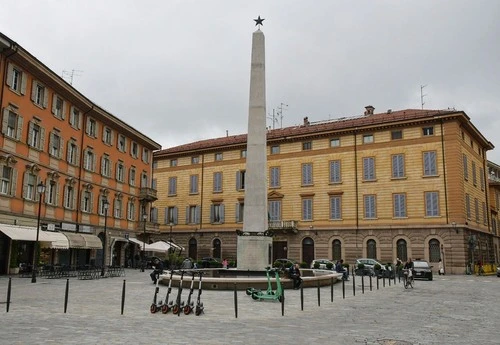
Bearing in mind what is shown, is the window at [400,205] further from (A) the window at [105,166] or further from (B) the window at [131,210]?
(A) the window at [105,166]

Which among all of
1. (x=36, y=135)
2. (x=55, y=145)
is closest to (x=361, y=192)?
(x=55, y=145)

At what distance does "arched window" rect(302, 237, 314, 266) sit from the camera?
154 feet

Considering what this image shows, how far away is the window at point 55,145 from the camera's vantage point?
3177 cm

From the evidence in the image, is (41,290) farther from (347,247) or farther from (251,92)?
(347,247)

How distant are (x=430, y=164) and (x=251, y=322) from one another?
35023 millimetres

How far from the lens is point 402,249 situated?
1668 inches

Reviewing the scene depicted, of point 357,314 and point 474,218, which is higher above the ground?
point 474,218

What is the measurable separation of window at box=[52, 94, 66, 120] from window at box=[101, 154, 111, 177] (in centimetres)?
618

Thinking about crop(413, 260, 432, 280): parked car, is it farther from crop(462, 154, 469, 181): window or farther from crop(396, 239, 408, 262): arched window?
crop(462, 154, 469, 181): window

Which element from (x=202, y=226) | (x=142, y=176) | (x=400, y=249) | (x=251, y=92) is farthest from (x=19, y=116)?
(x=400, y=249)

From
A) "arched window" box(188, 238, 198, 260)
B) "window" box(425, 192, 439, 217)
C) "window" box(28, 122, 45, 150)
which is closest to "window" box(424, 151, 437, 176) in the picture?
"window" box(425, 192, 439, 217)

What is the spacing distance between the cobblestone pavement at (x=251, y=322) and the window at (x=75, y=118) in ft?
64.8

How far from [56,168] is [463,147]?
33995mm

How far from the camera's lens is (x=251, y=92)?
23.6 meters
